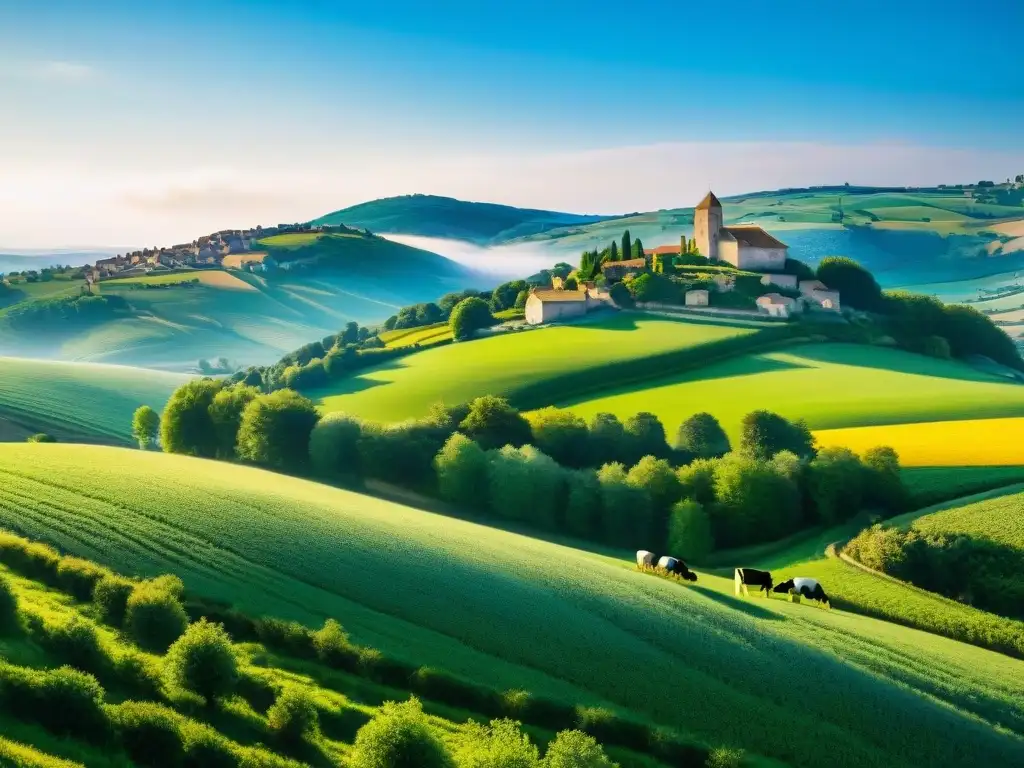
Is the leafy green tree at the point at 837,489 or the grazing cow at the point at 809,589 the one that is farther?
the leafy green tree at the point at 837,489

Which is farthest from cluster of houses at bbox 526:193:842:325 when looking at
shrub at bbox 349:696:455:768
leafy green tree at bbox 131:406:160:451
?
shrub at bbox 349:696:455:768

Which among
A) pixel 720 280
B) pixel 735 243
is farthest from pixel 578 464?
pixel 735 243

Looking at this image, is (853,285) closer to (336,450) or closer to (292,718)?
(336,450)

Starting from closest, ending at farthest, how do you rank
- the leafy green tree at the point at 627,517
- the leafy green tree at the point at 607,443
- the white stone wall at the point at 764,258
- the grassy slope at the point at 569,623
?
1. the grassy slope at the point at 569,623
2. the leafy green tree at the point at 627,517
3. the leafy green tree at the point at 607,443
4. the white stone wall at the point at 764,258

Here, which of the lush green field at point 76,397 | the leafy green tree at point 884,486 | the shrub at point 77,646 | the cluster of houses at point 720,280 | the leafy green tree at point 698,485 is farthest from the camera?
the cluster of houses at point 720,280

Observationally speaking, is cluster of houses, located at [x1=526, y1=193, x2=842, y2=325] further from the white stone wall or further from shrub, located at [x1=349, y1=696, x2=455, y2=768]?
shrub, located at [x1=349, y1=696, x2=455, y2=768]

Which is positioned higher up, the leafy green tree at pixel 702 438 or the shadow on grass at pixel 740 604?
the leafy green tree at pixel 702 438

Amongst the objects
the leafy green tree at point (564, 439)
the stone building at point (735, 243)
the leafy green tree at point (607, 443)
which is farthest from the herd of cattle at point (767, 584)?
the stone building at point (735, 243)

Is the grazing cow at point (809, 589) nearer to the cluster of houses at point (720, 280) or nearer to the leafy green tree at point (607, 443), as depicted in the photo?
the leafy green tree at point (607, 443)
